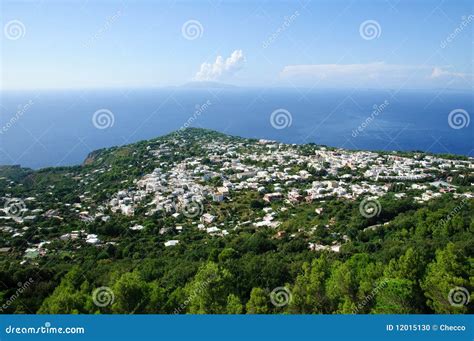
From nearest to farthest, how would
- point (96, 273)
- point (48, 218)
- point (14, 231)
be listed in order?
point (96, 273)
point (14, 231)
point (48, 218)

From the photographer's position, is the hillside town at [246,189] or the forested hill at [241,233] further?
the hillside town at [246,189]

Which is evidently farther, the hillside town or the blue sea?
the blue sea

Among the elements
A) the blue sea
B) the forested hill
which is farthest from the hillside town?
the blue sea

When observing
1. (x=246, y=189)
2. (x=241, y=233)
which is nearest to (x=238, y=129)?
(x=246, y=189)

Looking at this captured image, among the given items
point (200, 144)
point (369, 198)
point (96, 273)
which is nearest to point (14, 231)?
point (96, 273)

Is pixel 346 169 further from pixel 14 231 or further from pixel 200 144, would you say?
pixel 14 231

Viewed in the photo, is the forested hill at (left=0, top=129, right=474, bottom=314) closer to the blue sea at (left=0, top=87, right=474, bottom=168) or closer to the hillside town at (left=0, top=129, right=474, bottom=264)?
the hillside town at (left=0, top=129, right=474, bottom=264)

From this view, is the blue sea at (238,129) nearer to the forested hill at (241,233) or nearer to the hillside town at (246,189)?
the hillside town at (246,189)

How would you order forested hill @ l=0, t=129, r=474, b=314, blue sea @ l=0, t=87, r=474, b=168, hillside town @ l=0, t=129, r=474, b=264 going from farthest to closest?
blue sea @ l=0, t=87, r=474, b=168, hillside town @ l=0, t=129, r=474, b=264, forested hill @ l=0, t=129, r=474, b=314

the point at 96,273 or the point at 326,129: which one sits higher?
the point at 326,129

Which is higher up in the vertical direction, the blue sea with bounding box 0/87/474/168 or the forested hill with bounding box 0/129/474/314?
the blue sea with bounding box 0/87/474/168

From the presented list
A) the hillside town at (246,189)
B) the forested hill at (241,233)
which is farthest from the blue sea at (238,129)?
the forested hill at (241,233)
